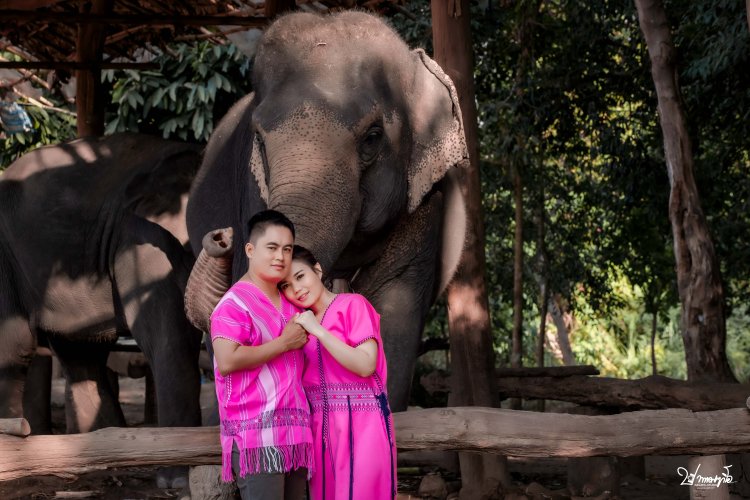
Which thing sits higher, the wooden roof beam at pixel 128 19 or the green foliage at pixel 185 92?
the green foliage at pixel 185 92

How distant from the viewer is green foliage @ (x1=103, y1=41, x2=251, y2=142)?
11.8 metres

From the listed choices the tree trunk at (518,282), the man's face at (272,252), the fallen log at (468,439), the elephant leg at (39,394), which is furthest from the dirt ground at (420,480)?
the man's face at (272,252)

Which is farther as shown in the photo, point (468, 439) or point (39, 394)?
point (39, 394)

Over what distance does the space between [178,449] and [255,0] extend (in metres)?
5.92

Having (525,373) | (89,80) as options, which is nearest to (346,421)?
(525,373)

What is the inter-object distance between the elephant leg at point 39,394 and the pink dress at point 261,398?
5.04 metres

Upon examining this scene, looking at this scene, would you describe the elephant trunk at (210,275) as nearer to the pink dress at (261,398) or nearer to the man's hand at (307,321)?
the pink dress at (261,398)

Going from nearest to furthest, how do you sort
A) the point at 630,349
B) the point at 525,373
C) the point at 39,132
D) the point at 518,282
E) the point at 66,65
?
the point at 525,373 → the point at 66,65 → the point at 518,282 → the point at 39,132 → the point at 630,349

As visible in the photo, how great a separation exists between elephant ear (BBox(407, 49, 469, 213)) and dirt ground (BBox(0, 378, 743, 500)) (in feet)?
5.62

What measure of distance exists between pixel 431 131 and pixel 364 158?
0.42m

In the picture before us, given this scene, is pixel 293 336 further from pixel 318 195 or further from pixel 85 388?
pixel 85 388

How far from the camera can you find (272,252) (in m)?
2.89

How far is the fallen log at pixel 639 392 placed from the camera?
5492mm

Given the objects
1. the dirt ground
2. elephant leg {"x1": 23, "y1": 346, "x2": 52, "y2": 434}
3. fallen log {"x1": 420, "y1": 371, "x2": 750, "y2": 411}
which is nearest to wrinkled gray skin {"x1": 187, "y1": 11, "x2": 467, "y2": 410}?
the dirt ground
